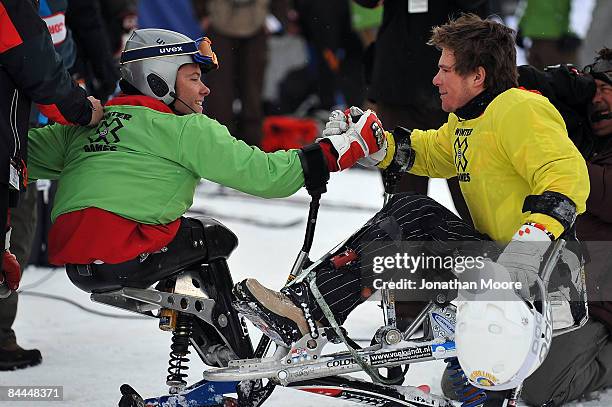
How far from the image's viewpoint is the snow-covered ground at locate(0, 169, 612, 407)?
4.18m

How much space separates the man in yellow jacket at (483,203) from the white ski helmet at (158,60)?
588mm

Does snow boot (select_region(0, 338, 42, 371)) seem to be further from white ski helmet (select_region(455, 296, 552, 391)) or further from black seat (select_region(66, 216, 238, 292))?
white ski helmet (select_region(455, 296, 552, 391))

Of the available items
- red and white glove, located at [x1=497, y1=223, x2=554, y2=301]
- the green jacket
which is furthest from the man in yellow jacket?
the green jacket

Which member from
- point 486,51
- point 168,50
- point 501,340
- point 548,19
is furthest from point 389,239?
point 548,19

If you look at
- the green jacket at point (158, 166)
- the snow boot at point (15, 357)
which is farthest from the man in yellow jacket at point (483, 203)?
the snow boot at point (15, 357)

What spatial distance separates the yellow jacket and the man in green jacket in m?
0.35

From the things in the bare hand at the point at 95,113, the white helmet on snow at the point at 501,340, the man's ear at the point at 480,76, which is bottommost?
the white helmet on snow at the point at 501,340

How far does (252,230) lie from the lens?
→ 24.5 ft

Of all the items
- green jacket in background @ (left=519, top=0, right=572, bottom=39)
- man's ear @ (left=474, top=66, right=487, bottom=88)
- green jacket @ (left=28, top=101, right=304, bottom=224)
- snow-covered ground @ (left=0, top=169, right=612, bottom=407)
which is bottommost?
snow-covered ground @ (left=0, top=169, right=612, bottom=407)

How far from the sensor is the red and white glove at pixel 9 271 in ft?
12.4

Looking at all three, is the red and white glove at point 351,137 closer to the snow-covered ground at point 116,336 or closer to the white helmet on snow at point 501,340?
the white helmet on snow at point 501,340

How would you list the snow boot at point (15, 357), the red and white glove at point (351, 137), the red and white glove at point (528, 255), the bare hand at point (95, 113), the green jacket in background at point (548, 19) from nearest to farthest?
the red and white glove at point (528, 255)
the red and white glove at point (351, 137)
the bare hand at point (95, 113)
the snow boot at point (15, 357)
the green jacket in background at point (548, 19)

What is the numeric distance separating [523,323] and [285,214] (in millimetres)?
4943

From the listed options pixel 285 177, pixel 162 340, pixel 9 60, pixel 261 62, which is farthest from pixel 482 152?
pixel 261 62
